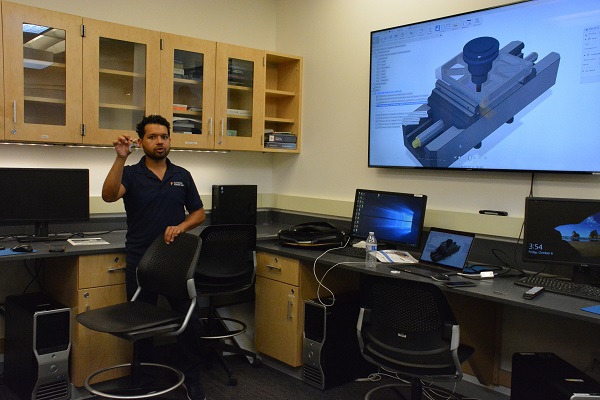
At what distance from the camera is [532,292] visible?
236 centimetres

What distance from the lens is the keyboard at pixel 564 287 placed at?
2350mm

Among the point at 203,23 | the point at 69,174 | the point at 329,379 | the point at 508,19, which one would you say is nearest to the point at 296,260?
the point at 329,379

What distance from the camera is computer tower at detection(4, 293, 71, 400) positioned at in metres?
2.87

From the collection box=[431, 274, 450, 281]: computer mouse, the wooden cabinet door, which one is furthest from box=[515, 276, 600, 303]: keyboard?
the wooden cabinet door

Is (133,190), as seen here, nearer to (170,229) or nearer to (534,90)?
(170,229)

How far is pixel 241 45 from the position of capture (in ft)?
14.5

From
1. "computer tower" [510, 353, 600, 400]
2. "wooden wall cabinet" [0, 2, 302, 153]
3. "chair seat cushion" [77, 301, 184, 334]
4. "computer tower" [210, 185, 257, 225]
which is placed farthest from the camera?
"computer tower" [210, 185, 257, 225]

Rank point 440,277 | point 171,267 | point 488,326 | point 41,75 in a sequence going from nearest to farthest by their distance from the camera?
point 440,277
point 171,267
point 488,326
point 41,75

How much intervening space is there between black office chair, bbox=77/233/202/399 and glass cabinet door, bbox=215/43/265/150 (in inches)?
48.8

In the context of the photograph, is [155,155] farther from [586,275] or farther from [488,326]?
[586,275]

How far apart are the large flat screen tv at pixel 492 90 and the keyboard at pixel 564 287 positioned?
58cm

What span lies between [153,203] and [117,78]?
949mm

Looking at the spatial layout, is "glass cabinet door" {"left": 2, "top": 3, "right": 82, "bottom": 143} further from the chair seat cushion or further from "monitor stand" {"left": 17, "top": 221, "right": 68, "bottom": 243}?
the chair seat cushion

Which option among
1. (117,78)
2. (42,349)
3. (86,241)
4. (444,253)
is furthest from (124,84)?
(444,253)
